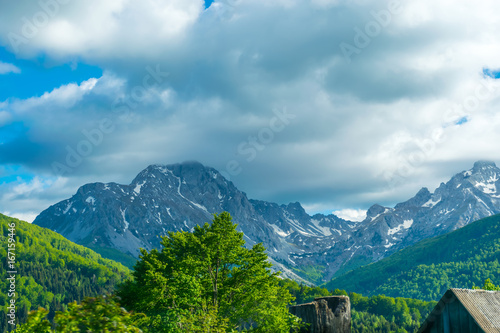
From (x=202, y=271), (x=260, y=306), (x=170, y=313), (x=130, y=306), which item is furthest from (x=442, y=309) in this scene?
(x=130, y=306)

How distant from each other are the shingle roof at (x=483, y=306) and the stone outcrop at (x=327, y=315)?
39.4 ft

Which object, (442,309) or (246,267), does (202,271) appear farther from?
(442,309)

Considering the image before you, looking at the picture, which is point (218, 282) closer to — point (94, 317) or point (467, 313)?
point (467, 313)

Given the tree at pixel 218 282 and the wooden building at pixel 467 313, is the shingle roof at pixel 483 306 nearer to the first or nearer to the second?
the wooden building at pixel 467 313

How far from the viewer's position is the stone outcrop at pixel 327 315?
9.77 meters

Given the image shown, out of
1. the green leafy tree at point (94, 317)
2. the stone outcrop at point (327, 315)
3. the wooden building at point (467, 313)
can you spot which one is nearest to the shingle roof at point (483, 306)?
the wooden building at point (467, 313)

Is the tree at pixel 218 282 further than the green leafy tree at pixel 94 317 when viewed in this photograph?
Yes

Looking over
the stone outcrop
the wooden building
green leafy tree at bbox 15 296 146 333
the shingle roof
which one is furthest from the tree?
the stone outcrop

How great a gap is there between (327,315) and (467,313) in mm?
12745

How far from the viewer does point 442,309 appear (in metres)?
20.8

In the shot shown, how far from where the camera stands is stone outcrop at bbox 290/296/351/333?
977cm

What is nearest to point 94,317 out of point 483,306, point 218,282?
point 483,306

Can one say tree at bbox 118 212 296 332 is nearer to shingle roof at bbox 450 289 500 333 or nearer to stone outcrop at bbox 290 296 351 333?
shingle roof at bbox 450 289 500 333

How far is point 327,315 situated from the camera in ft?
32.3
